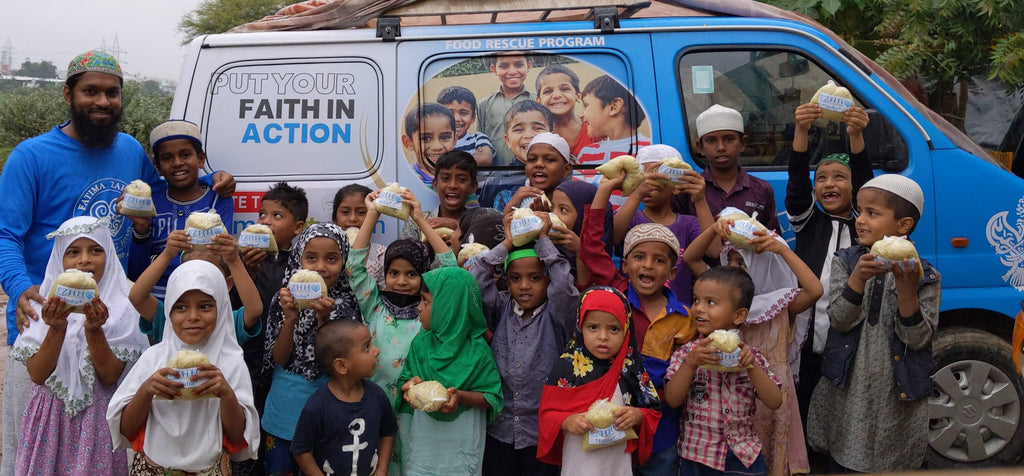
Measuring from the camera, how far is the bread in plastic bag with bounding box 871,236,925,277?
341 centimetres

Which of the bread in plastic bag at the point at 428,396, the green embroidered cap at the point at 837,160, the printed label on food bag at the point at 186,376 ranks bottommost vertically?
the bread in plastic bag at the point at 428,396

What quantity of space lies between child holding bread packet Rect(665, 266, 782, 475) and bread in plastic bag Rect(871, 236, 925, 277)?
517mm

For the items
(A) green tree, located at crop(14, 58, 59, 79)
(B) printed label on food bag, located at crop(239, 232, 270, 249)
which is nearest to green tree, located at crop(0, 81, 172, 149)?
(B) printed label on food bag, located at crop(239, 232, 270, 249)

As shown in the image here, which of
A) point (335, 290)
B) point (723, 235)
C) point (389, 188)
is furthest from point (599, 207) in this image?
point (335, 290)

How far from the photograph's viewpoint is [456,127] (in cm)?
464

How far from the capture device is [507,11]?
16.0 ft

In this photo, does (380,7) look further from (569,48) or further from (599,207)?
(599,207)

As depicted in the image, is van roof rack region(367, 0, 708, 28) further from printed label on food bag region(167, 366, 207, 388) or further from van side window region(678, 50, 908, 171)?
printed label on food bag region(167, 366, 207, 388)

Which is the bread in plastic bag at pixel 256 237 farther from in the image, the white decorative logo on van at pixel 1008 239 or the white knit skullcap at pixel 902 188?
the white decorative logo on van at pixel 1008 239

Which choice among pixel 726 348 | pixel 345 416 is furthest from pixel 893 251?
pixel 345 416

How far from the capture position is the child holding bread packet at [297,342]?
382 centimetres

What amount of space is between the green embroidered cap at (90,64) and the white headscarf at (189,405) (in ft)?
5.00

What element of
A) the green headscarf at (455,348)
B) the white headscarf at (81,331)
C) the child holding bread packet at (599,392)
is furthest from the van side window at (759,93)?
the white headscarf at (81,331)

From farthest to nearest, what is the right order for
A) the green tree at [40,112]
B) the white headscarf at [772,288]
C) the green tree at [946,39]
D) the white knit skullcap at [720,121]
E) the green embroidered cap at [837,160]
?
1. the green tree at [40,112]
2. the green tree at [946,39]
3. the white knit skullcap at [720,121]
4. the green embroidered cap at [837,160]
5. the white headscarf at [772,288]
